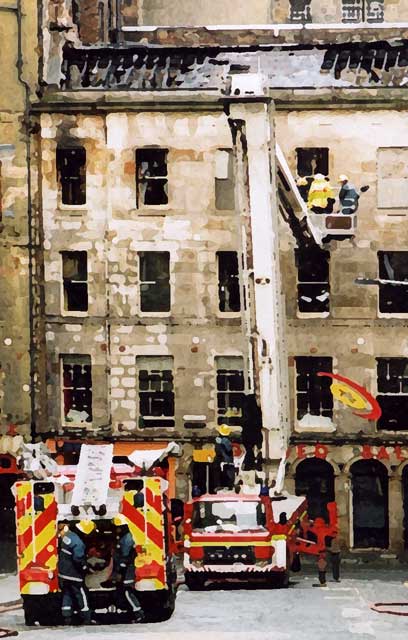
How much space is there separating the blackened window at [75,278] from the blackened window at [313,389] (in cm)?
520

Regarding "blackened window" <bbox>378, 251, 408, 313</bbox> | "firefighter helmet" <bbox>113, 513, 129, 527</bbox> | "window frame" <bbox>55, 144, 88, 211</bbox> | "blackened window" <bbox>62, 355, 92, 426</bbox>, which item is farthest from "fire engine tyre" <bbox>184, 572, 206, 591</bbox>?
"window frame" <bbox>55, 144, 88, 211</bbox>

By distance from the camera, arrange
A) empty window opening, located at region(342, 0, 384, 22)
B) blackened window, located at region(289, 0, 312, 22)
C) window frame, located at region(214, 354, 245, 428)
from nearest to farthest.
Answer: window frame, located at region(214, 354, 245, 428) < empty window opening, located at region(342, 0, 384, 22) < blackened window, located at region(289, 0, 312, 22)

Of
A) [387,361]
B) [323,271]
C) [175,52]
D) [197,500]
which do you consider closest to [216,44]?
[175,52]

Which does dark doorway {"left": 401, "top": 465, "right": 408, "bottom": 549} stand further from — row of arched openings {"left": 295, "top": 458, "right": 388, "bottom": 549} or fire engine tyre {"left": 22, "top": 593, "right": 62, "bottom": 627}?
fire engine tyre {"left": 22, "top": 593, "right": 62, "bottom": 627}

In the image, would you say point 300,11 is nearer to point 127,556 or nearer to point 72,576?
point 127,556

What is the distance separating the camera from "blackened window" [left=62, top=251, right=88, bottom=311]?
30484mm

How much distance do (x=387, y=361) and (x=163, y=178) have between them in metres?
6.68

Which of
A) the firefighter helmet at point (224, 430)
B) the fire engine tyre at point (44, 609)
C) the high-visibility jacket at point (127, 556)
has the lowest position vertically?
the fire engine tyre at point (44, 609)

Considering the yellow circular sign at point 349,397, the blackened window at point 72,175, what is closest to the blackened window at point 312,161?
the yellow circular sign at point 349,397

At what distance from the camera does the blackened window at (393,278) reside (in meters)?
30.3

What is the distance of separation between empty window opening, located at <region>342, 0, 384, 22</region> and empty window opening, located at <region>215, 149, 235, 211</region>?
556 centimetres

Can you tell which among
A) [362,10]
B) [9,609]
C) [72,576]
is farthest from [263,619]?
→ [362,10]

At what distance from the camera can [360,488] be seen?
30531mm

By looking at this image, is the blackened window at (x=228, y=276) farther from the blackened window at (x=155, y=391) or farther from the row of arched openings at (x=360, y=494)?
the row of arched openings at (x=360, y=494)
